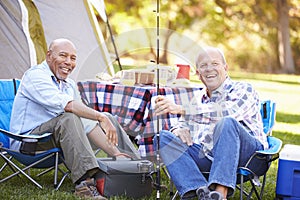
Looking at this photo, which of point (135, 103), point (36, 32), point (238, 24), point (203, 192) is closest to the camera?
point (203, 192)

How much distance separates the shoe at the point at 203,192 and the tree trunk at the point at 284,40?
16.0 metres

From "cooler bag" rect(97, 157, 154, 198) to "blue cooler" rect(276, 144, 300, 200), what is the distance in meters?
0.61

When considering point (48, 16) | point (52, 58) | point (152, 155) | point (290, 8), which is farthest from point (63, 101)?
point (290, 8)

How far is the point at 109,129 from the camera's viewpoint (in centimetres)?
319

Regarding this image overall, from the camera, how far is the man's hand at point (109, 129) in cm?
319

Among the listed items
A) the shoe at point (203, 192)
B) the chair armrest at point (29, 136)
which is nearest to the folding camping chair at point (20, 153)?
the chair armrest at point (29, 136)

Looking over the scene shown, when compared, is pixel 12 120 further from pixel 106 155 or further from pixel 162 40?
pixel 162 40

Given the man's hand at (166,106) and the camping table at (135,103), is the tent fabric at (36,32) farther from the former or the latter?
the man's hand at (166,106)

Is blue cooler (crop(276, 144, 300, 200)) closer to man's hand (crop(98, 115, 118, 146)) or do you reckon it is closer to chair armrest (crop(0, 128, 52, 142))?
man's hand (crop(98, 115, 118, 146))

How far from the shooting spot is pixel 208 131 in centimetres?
312

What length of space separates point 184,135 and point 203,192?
0.97 feet

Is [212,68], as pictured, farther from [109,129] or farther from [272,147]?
[109,129]

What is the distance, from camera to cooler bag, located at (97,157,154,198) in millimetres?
3232

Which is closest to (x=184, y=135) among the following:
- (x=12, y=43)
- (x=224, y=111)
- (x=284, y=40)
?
(x=224, y=111)
